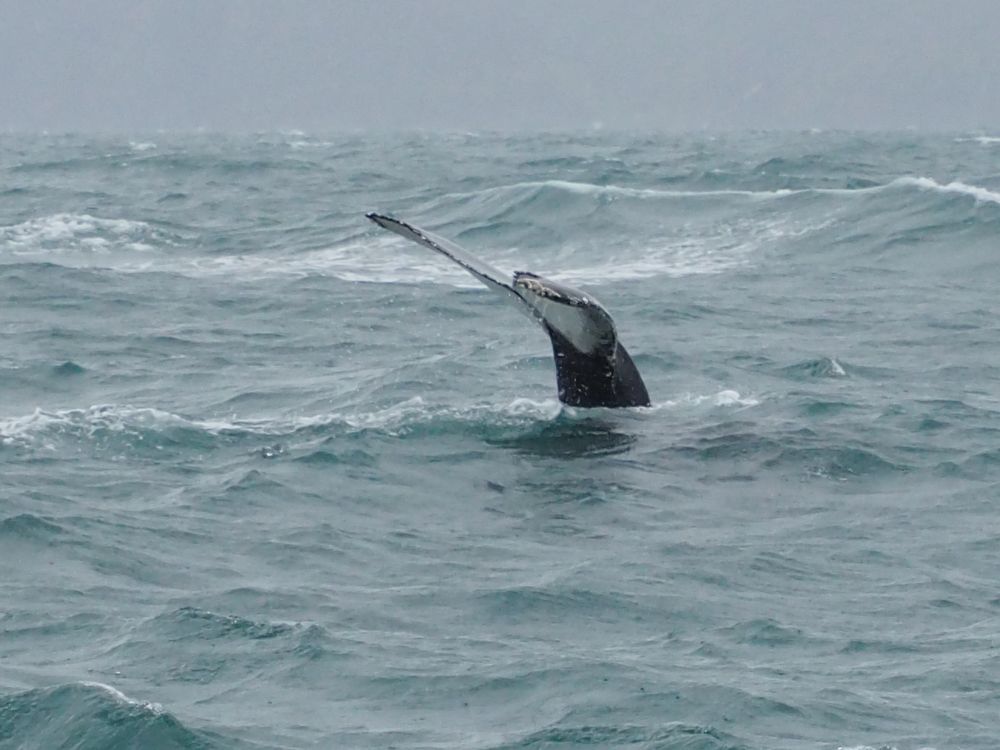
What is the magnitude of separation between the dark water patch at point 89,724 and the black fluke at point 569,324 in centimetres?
700

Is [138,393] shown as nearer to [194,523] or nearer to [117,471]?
[117,471]

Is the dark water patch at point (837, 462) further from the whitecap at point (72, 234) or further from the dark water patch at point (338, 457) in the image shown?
the whitecap at point (72, 234)

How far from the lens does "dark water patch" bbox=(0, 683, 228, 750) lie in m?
10.7

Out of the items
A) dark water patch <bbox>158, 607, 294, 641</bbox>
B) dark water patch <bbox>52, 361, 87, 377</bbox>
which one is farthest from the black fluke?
dark water patch <bbox>52, 361, 87, 377</bbox>

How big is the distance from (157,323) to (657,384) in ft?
27.7

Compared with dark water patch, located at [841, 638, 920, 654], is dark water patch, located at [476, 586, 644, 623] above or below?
above

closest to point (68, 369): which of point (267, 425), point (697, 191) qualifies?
point (267, 425)

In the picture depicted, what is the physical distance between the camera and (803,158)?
5025 cm

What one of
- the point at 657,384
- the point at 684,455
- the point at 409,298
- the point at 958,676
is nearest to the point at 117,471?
the point at 684,455

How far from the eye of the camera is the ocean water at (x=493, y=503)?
11492mm

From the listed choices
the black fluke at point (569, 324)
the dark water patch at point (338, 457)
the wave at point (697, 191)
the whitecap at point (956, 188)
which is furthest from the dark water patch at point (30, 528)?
the whitecap at point (956, 188)

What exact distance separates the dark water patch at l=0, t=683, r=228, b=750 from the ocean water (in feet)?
0.07

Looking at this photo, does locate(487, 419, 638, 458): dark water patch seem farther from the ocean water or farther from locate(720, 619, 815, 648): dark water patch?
locate(720, 619, 815, 648): dark water patch

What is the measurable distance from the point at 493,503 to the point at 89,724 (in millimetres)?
5975
